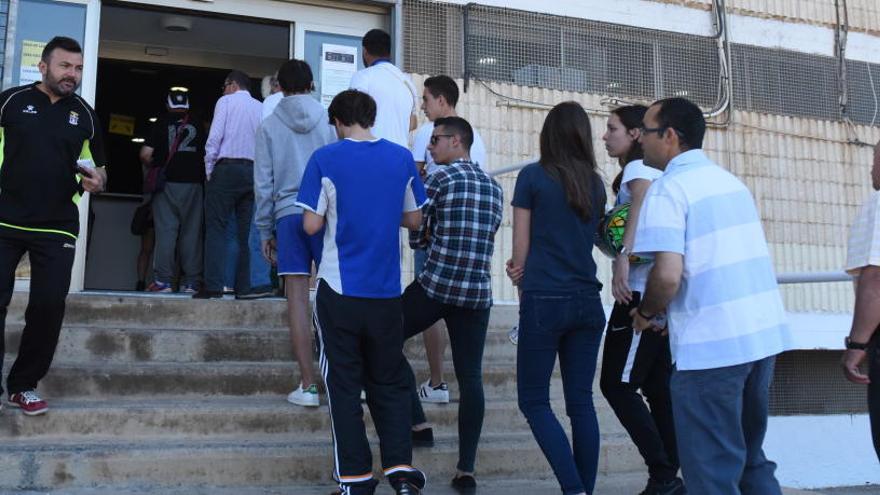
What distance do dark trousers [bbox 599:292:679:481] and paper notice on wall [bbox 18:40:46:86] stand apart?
4.91 meters

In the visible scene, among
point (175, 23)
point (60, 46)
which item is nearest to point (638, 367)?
point (60, 46)

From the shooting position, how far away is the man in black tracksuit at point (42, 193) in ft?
16.4

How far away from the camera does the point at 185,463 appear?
189 inches

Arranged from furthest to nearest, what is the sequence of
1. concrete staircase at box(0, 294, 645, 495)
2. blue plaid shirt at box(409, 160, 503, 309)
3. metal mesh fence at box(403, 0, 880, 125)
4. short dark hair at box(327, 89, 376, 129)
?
metal mesh fence at box(403, 0, 880, 125)
blue plaid shirt at box(409, 160, 503, 309)
concrete staircase at box(0, 294, 645, 495)
short dark hair at box(327, 89, 376, 129)

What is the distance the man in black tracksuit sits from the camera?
16.4ft

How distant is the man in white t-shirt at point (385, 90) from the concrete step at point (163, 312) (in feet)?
4.72

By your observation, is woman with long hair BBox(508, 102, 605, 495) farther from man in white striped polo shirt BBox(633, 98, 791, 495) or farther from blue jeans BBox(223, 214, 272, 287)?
blue jeans BBox(223, 214, 272, 287)

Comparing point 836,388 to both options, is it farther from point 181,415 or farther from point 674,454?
point 181,415

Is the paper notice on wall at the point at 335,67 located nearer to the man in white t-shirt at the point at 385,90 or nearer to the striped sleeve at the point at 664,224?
the man in white t-shirt at the point at 385,90

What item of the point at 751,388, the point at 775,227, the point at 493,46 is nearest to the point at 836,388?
the point at 775,227

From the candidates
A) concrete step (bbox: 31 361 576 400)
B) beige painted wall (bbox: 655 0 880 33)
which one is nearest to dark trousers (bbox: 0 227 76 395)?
concrete step (bbox: 31 361 576 400)

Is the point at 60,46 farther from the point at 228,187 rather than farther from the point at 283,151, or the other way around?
the point at 228,187

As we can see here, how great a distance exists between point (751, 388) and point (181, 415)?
9.74ft

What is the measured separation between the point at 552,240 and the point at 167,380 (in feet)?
7.95
